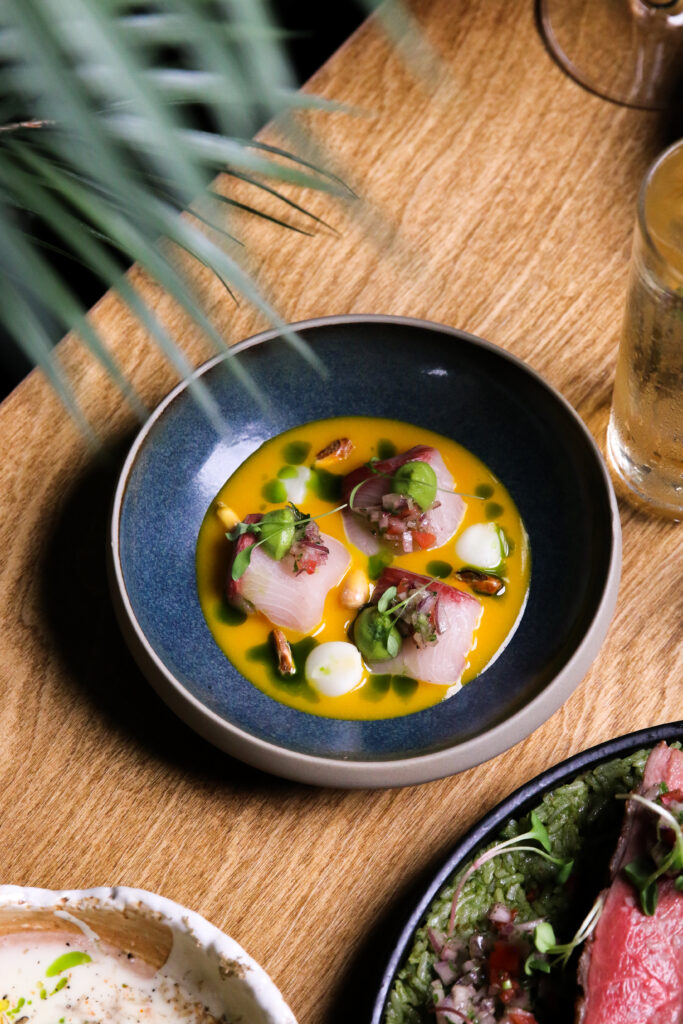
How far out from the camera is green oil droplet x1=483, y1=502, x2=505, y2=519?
1.28 m

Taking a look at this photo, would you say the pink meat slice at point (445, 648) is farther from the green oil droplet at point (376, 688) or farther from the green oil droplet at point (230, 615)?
the green oil droplet at point (230, 615)

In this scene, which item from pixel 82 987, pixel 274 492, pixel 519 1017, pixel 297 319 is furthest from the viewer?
pixel 297 319

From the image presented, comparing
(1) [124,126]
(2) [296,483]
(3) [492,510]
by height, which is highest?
(1) [124,126]

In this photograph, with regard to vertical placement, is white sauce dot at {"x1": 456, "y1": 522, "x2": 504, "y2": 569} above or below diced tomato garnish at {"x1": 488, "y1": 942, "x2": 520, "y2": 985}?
above

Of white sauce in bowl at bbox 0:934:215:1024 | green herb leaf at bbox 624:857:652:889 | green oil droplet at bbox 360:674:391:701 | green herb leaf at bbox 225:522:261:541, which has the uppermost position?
green herb leaf at bbox 225:522:261:541

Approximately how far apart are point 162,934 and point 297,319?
820 millimetres

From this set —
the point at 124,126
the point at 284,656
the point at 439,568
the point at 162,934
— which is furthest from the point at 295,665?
the point at 124,126

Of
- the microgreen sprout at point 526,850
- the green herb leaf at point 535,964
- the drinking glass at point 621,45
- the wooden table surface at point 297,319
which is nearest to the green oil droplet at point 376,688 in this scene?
the wooden table surface at point 297,319

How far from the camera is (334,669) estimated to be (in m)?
1.18

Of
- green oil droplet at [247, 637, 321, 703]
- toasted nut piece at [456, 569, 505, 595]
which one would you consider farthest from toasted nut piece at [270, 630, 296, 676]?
toasted nut piece at [456, 569, 505, 595]

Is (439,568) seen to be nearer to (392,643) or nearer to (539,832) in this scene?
(392,643)

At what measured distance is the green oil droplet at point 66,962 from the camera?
1.10 metres

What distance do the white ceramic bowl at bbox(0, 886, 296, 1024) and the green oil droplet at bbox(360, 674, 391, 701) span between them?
30cm

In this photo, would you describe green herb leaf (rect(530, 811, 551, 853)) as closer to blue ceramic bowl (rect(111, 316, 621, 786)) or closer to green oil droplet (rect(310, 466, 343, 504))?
blue ceramic bowl (rect(111, 316, 621, 786))
